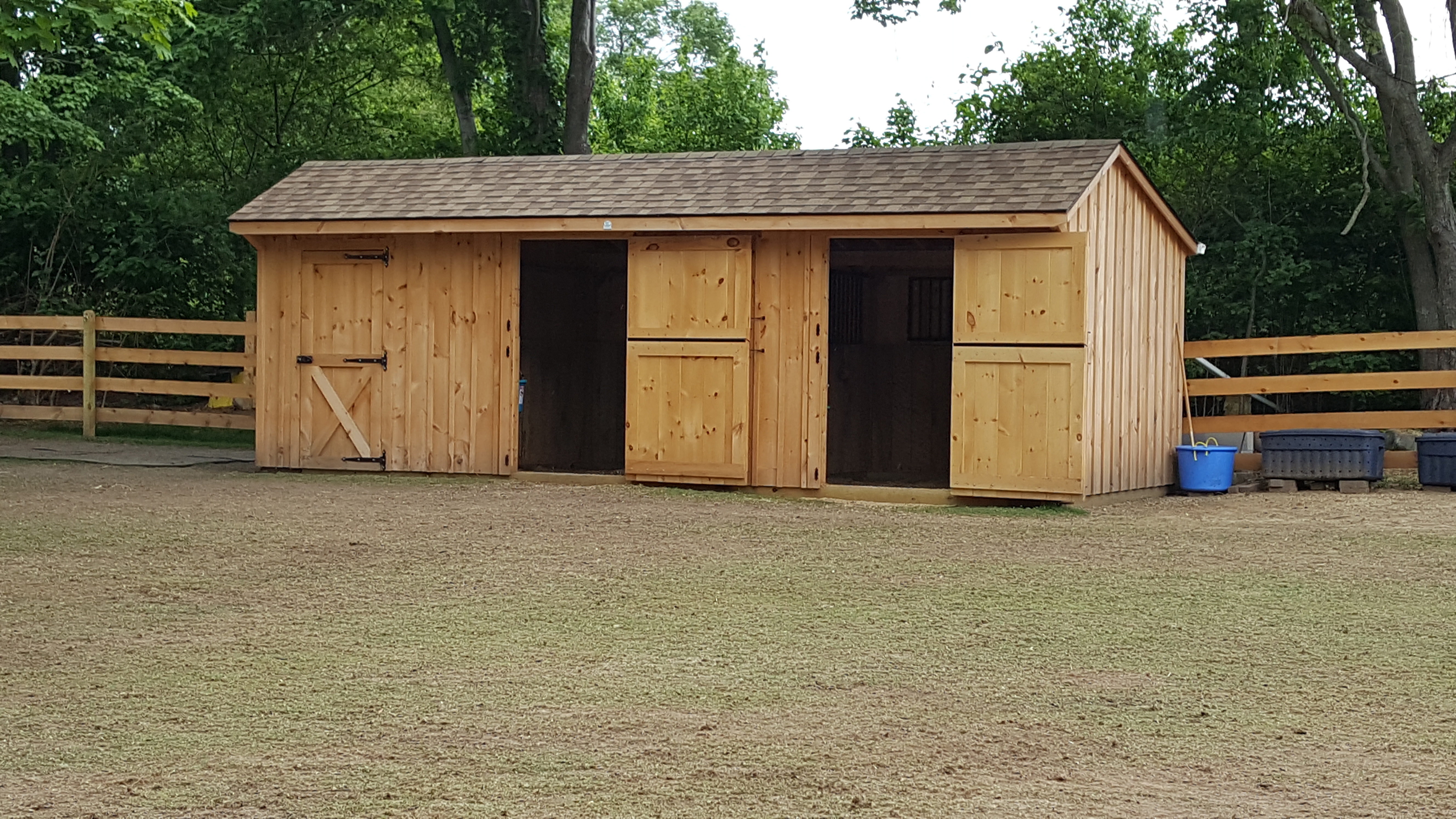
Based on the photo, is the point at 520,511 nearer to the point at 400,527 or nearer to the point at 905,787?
the point at 400,527

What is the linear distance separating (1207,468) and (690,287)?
425 centimetres

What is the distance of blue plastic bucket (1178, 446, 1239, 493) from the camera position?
41.3ft

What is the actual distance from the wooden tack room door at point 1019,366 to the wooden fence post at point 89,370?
30.1 ft

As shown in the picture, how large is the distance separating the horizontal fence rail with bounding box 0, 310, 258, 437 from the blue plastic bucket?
8.42 metres

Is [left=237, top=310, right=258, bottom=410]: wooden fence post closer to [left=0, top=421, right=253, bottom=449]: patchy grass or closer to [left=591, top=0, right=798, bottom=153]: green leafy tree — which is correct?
[left=0, top=421, right=253, bottom=449]: patchy grass

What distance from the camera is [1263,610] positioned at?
6934mm

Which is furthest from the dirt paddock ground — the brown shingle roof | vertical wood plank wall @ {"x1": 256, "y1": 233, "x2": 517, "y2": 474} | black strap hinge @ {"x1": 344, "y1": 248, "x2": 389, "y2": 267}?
black strap hinge @ {"x1": 344, "y1": 248, "x2": 389, "y2": 267}

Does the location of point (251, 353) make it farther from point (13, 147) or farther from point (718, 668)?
point (718, 668)

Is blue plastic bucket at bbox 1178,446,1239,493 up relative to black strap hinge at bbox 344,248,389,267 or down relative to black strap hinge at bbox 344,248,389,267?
down

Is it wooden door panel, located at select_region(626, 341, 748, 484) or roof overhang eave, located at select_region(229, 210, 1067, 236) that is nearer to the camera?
roof overhang eave, located at select_region(229, 210, 1067, 236)

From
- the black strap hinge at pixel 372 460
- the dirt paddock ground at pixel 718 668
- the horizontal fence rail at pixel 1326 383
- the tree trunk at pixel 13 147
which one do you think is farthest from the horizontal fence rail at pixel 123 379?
the horizontal fence rail at pixel 1326 383

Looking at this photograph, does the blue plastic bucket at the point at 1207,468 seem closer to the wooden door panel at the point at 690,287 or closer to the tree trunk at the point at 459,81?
the wooden door panel at the point at 690,287

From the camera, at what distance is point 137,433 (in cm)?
1722

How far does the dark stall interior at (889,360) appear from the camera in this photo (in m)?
14.8
